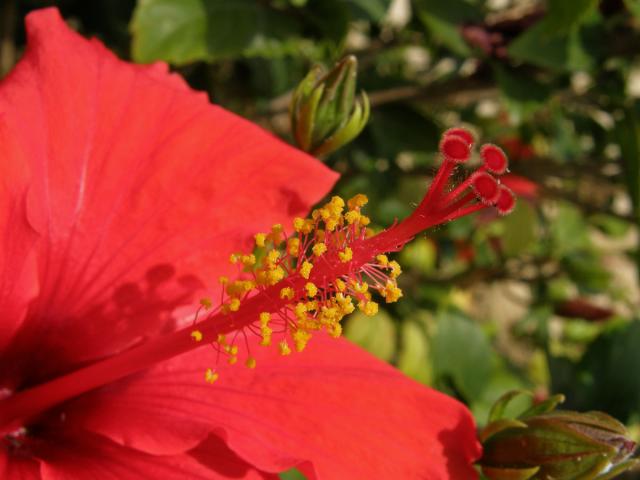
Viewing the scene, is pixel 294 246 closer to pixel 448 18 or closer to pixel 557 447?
pixel 557 447

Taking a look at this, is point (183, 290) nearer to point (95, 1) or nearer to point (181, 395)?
point (181, 395)

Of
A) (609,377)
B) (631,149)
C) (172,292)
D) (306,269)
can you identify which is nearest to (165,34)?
(172,292)

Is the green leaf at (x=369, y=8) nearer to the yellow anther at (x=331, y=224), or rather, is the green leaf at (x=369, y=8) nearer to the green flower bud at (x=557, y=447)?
the yellow anther at (x=331, y=224)

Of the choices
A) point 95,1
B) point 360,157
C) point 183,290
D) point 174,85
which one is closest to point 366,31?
point 360,157

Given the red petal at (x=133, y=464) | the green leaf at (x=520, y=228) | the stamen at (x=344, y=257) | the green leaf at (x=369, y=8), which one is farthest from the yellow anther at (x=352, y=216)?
the green leaf at (x=520, y=228)

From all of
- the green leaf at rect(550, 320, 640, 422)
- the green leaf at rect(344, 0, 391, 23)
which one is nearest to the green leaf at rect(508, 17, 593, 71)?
the green leaf at rect(344, 0, 391, 23)
